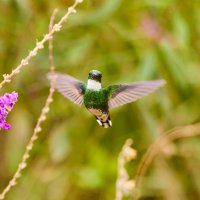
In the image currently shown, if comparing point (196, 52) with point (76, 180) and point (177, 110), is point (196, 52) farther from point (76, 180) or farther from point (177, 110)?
point (76, 180)

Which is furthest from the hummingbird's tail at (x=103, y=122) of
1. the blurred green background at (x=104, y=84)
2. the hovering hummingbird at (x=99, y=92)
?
the blurred green background at (x=104, y=84)

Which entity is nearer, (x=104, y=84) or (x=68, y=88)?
(x=68, y=88)

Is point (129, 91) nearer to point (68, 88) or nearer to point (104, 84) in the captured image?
point (68, 88)

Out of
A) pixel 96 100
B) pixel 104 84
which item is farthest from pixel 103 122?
pixel 104 84

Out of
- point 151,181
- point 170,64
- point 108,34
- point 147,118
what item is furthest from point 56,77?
point 151,181

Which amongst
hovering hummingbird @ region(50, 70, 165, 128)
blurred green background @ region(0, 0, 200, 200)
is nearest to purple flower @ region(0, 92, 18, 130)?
hovering hummingbird @ region(50, 70, 165, 128)

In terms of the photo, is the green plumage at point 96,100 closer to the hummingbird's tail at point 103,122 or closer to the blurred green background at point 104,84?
the hummingbird's tail at point 103,122

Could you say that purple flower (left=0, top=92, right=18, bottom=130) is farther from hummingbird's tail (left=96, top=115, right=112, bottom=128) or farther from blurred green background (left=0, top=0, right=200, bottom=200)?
blurred green background (left=0, top=0, right=200, bottom=200)
